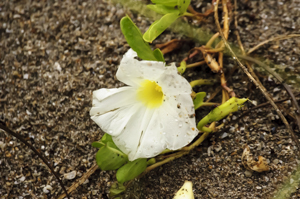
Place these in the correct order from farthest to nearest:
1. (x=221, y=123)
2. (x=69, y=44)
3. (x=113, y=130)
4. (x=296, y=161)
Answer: (x=69, y=44)
(x=221, y=123)
(x=296, y=161)
(x=113, y=130)

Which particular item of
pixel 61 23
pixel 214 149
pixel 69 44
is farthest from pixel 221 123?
pixel 61 23

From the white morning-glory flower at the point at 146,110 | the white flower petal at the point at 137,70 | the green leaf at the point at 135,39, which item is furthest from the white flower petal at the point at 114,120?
the green leaf at the point at 135,39

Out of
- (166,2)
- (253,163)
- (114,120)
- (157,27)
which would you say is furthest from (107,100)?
(253,163)

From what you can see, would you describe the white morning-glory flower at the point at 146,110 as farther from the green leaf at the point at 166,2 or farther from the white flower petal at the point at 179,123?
the green leaf at the point at 166,2

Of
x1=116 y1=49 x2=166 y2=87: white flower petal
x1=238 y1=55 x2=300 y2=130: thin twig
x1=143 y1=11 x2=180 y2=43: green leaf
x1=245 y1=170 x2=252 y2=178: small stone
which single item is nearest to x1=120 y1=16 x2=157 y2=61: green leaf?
x1=143 y1=11 x2=180 y2=43: green leaf

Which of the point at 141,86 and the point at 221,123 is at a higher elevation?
the point at 141,86

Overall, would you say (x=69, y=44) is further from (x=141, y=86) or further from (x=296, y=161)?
(x=296, y=161)

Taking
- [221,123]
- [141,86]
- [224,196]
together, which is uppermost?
[141,86]
